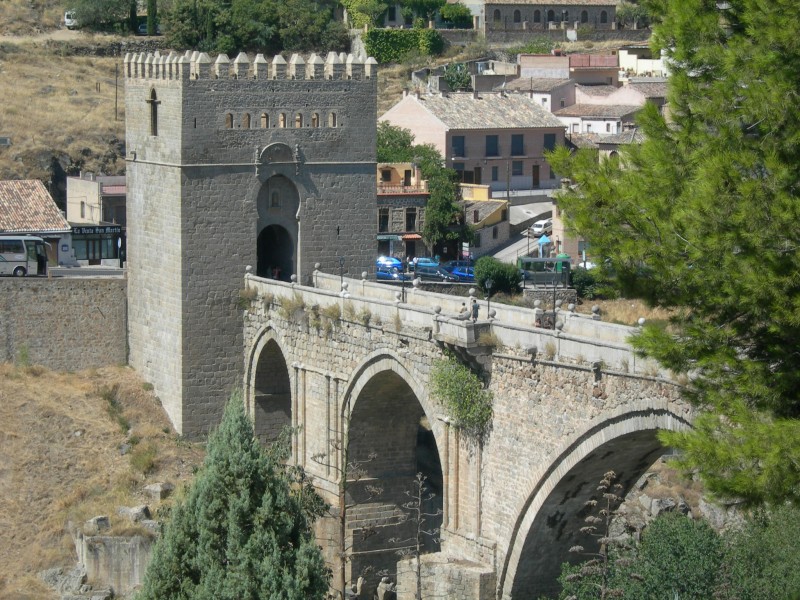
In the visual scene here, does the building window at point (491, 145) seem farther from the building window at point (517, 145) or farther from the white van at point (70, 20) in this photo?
the white van at point (70, 20)

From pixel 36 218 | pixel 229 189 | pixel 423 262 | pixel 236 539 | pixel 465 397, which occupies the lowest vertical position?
pixel 236 539

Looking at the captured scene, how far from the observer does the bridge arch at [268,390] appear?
125 ft

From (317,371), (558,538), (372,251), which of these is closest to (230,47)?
(372,251)

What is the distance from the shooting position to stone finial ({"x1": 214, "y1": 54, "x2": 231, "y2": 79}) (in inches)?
1468

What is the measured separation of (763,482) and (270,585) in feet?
41.4

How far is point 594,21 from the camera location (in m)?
89.3

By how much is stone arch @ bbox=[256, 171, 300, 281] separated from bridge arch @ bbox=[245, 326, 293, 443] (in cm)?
215

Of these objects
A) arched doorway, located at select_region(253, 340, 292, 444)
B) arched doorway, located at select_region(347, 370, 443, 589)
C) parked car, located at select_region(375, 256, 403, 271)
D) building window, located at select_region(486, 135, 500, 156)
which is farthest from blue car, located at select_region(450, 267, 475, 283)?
arched doorway, located at select_region(347, 370, 443, 589)

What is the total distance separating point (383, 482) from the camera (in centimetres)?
3541

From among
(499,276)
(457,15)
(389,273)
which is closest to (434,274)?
(389,273)

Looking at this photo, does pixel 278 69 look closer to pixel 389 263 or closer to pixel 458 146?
pixel 389 263

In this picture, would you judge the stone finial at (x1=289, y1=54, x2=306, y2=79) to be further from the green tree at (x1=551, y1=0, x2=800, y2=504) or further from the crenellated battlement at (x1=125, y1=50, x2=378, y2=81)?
the green tree at (x1=551, y1=0, x2=800, y2=504)

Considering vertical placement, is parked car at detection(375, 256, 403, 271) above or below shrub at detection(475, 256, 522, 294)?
above

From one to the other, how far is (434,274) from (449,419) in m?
22.1
